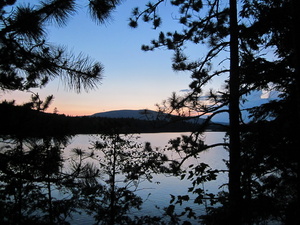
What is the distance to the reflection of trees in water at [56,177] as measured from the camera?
216 cm

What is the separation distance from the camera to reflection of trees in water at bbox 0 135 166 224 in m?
2.16

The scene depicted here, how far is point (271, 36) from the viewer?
156 inches

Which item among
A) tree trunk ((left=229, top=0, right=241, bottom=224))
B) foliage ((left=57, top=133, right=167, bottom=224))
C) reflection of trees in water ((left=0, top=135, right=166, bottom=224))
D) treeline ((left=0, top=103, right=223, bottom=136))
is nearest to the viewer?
treeline ((left=0, top=103, right=223, bottom=136))

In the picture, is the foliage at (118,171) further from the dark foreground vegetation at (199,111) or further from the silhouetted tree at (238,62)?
the silhouetted tree at (238,62)

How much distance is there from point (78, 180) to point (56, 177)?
28cm

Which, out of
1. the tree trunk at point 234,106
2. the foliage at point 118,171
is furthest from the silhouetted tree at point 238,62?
the foliage at point 118,171

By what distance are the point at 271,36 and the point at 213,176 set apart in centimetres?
274

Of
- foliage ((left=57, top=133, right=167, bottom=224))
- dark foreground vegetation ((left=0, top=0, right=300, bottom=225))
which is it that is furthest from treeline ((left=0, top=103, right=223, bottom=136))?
foliage ((left=57, top=133, right=167, bottom=224))

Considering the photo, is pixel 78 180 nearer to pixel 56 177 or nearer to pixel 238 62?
pixel 56 177

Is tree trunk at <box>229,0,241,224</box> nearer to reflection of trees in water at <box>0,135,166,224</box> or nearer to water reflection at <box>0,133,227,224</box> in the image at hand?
water reflection at <box>0,133,227,224</box>

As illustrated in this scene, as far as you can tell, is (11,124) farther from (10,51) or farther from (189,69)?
(189,69)

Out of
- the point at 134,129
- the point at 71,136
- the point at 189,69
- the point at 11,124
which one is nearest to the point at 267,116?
the point at 189,69

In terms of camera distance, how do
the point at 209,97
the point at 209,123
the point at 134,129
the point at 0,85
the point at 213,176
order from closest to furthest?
the point at 0,85, the point at 213,176, the point at 209,97, the point at 209,123, the point at 134,129

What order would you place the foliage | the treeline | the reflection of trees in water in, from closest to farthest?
the treeline, the reflection of trees in water, the foliage
